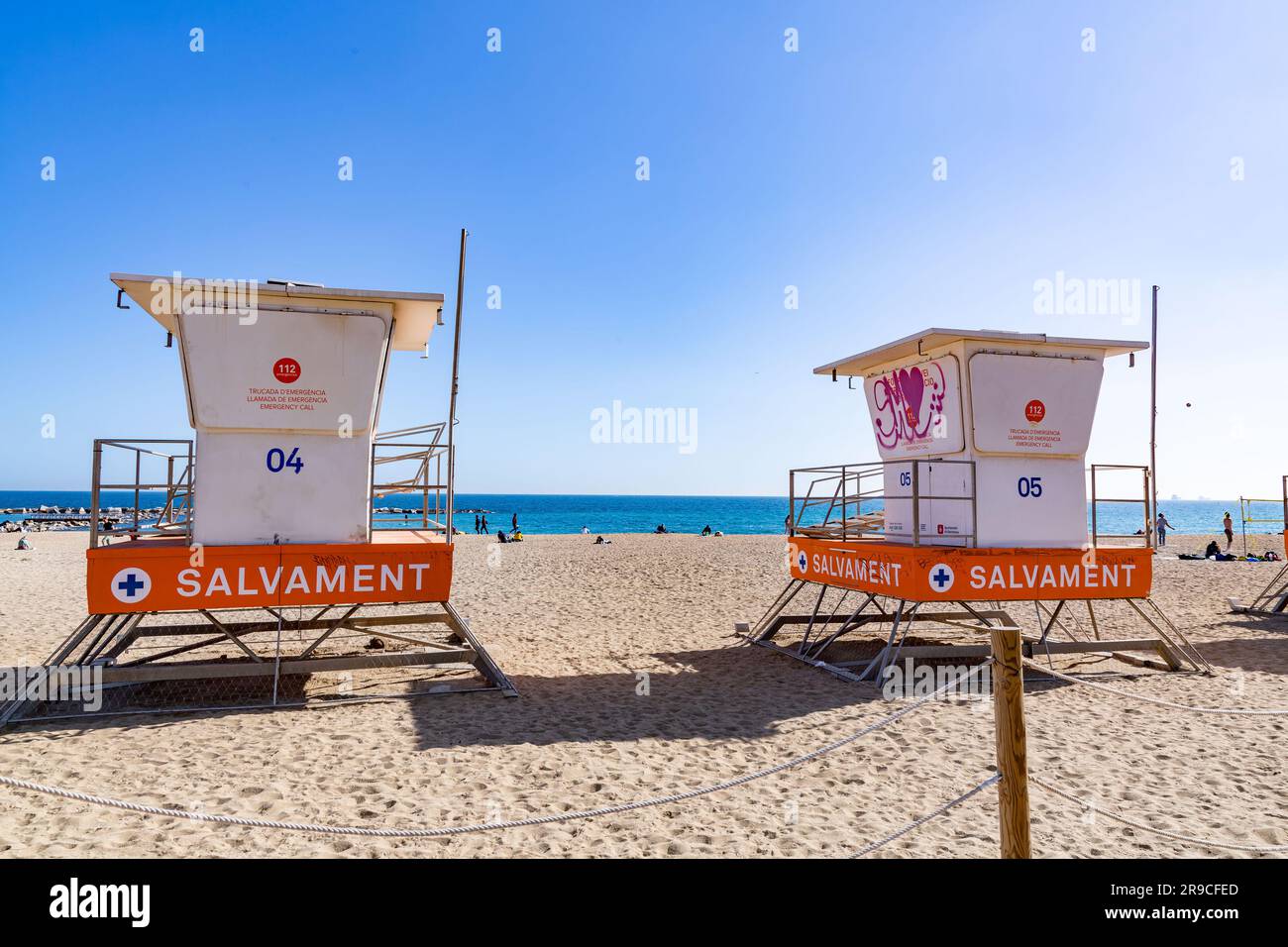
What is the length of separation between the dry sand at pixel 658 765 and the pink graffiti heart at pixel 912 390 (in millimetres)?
3821

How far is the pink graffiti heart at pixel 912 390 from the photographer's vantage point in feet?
35.0

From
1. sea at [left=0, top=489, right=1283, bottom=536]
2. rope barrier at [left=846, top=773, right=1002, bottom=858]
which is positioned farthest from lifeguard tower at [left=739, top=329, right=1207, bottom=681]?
sea at [left=0, top=489, right=1283, bottom=536]

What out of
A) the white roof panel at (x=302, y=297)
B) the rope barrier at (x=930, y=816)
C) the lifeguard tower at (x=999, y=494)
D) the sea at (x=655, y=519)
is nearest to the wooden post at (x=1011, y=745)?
the rope barrier at (x=930, y=816)

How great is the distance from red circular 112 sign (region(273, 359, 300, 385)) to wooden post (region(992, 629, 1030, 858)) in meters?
7.28

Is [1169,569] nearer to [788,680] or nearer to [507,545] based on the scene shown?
[788,680]

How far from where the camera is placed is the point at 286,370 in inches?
327

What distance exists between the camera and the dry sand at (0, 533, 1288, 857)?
5027 millimetres

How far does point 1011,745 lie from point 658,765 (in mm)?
→ 3223

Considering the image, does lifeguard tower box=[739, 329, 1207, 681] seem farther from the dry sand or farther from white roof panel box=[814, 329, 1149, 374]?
the dry sand

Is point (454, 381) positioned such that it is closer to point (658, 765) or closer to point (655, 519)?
point (658, 765)

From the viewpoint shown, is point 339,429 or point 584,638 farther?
point 584,638
